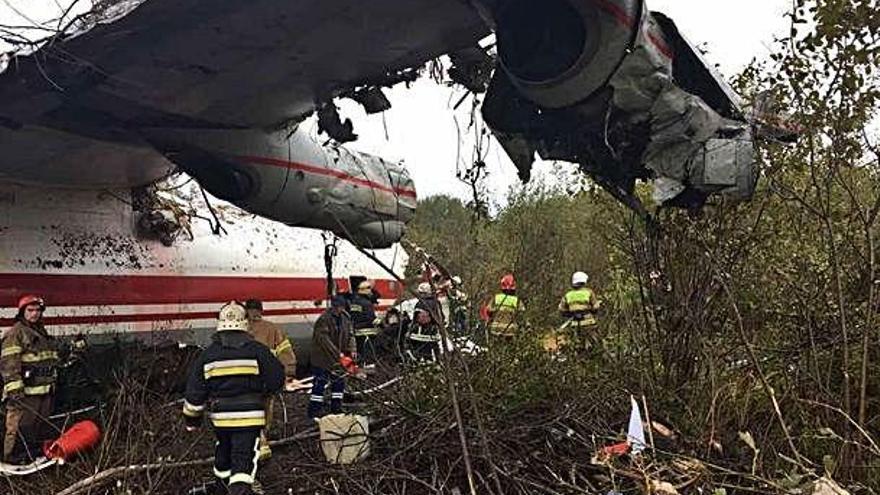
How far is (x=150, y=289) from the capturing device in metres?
9.45

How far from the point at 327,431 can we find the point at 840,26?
445 centimetres

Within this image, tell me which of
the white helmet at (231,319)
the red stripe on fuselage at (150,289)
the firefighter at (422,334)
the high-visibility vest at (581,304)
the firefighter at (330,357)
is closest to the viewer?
the white helmet at (231,319)

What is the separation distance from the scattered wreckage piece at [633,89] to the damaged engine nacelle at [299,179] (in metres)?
2.30

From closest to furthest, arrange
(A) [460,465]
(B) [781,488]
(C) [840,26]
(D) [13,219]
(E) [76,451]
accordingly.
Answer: (B) [781,488] < (C) [840,26] < (A) [460,465] < (E) [76,451] < (D) [13,219]

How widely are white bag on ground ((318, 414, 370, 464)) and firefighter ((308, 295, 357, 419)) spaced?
182 cm

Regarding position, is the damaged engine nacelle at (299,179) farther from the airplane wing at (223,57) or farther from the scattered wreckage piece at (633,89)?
the scattered wreckage piece at (633,89)

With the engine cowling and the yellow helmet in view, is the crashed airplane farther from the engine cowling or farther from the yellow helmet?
the yellow helmet

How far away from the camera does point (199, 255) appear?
10367 mm

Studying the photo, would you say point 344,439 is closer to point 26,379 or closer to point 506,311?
point 26,379

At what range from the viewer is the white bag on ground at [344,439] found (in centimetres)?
641

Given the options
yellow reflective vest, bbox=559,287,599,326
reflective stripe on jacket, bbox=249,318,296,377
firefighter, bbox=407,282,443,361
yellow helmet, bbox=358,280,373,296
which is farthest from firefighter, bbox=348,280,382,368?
yellow reflective vest, bbox=559,287,599,326

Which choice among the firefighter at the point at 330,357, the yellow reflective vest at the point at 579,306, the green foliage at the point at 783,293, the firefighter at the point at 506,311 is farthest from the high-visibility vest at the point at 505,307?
the firefighter at the point at 330,357

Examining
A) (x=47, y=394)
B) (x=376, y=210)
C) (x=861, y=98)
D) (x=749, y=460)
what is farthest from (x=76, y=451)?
(x=861, y=98)

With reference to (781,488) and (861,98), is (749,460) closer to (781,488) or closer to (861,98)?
(781,488)
